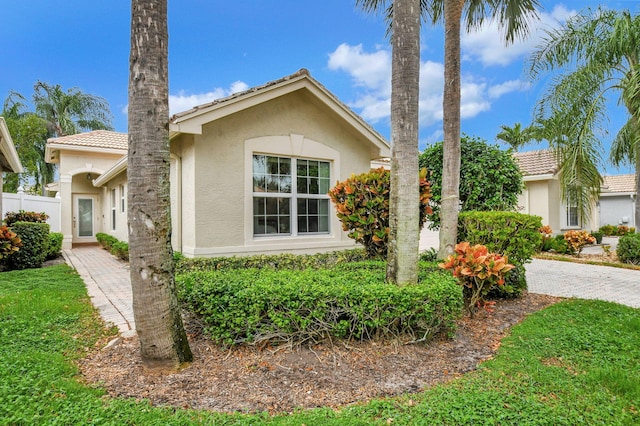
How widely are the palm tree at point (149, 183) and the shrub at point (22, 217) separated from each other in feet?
47.8

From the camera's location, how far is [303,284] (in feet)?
15.1

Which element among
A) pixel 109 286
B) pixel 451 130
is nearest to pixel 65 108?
pixel 109 286

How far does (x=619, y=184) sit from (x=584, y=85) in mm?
22981

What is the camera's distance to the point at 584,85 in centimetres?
1193

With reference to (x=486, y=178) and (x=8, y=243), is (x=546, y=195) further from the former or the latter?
(x=8, y=243)

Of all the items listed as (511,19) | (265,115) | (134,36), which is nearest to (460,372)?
(134,36)

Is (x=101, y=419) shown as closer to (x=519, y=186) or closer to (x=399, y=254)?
(x=399, y=254)

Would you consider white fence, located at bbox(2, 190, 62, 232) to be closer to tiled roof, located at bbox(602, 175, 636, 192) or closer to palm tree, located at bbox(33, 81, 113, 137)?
palm tree, located at bbox(33, 81, 113, 137)

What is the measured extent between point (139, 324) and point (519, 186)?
8.27 m

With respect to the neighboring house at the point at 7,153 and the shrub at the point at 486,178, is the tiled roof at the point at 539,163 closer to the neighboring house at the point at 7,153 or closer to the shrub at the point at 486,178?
the shrub at the point at 486,178

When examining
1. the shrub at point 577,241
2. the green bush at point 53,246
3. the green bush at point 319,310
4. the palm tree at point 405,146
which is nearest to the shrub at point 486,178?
the palm tree at point 405,146

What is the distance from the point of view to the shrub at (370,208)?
24.6 feet

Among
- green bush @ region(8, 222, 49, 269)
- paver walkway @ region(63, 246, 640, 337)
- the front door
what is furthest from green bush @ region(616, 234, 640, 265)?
the front door

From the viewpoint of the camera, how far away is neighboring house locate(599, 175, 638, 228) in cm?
2678
